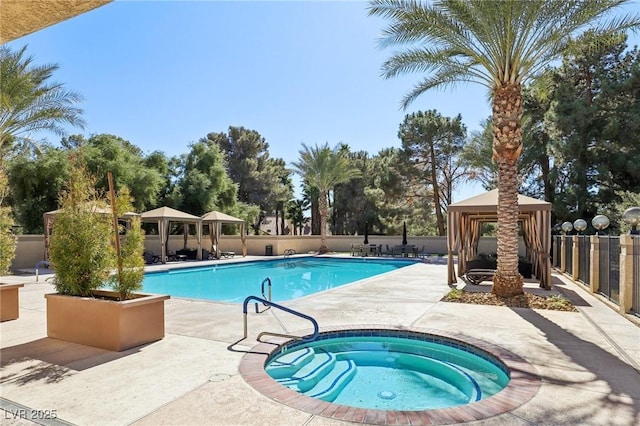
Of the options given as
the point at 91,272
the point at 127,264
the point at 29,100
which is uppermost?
the point at 29,100

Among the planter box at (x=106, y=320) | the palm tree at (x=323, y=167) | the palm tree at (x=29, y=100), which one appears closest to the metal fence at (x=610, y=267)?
the planter box at (x=106, y=320)

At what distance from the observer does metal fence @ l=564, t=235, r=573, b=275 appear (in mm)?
14577

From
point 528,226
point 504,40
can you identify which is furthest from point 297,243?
point 504,40

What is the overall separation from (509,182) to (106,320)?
8.94 metres

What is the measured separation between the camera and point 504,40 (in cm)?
904

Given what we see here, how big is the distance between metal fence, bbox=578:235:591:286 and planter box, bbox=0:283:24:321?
1406 cm

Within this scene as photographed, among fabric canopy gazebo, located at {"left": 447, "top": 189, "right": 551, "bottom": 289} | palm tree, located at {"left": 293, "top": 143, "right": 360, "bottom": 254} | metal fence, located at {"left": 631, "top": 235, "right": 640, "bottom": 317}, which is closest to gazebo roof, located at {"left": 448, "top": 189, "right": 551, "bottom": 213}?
fabric canopy gazebo, located at {"left": 447, "top": 189, "right": 551, "bottom": 289}

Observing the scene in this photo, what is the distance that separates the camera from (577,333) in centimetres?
643

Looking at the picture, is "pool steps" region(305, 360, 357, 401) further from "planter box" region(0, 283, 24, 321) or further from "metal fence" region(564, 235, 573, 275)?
"metal fence" region(564, 235, 573, 275)

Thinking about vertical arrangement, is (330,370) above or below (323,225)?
below

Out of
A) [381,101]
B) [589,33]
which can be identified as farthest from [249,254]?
[589,33]

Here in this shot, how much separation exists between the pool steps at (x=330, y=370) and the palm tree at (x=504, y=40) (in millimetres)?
4880

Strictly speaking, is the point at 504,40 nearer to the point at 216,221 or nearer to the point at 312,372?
the point at 312,372

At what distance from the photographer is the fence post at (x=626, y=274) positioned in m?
7.61
